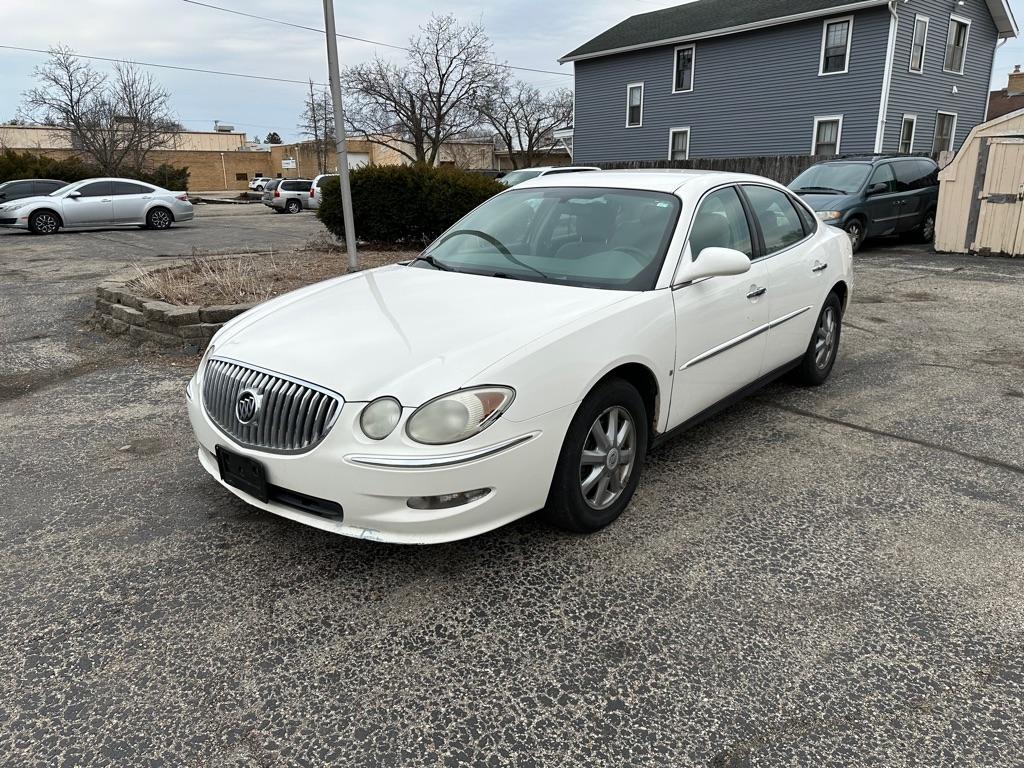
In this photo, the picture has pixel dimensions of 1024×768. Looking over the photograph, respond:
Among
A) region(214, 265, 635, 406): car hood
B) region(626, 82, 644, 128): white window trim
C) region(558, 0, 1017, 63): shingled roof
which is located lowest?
region(214, 265, 635, 406): car hood

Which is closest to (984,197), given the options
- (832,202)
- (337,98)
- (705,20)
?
(832,202)

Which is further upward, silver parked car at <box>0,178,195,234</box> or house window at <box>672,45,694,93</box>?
house window at <box>672,45,694,93</box>

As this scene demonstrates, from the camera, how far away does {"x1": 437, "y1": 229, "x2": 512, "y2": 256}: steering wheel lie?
409cm

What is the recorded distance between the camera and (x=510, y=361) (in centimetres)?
278

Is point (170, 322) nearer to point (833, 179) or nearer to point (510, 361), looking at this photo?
point (510, 361)

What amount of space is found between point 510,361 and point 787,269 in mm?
2537

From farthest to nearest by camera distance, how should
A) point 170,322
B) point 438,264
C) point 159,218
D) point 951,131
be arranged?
point 951,131 < point 159,218 < point 170,322 < point 438,264

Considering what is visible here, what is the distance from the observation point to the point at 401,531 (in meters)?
2.72

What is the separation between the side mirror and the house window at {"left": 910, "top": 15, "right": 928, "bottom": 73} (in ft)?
80.3

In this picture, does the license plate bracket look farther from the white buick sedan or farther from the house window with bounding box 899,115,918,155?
the house window with bounding box 899,115,918,155

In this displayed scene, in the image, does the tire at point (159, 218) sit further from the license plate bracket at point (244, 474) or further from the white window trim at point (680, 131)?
the license plate bracket at point (244, 474)

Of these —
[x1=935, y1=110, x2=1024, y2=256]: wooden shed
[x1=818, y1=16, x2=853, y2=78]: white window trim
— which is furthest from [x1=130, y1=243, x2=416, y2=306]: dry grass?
[x1=818, y1=16, x2=853, y2=78]: white window trim

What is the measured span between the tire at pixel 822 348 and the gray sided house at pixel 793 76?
20.2 metres

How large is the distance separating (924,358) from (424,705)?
575 cm
